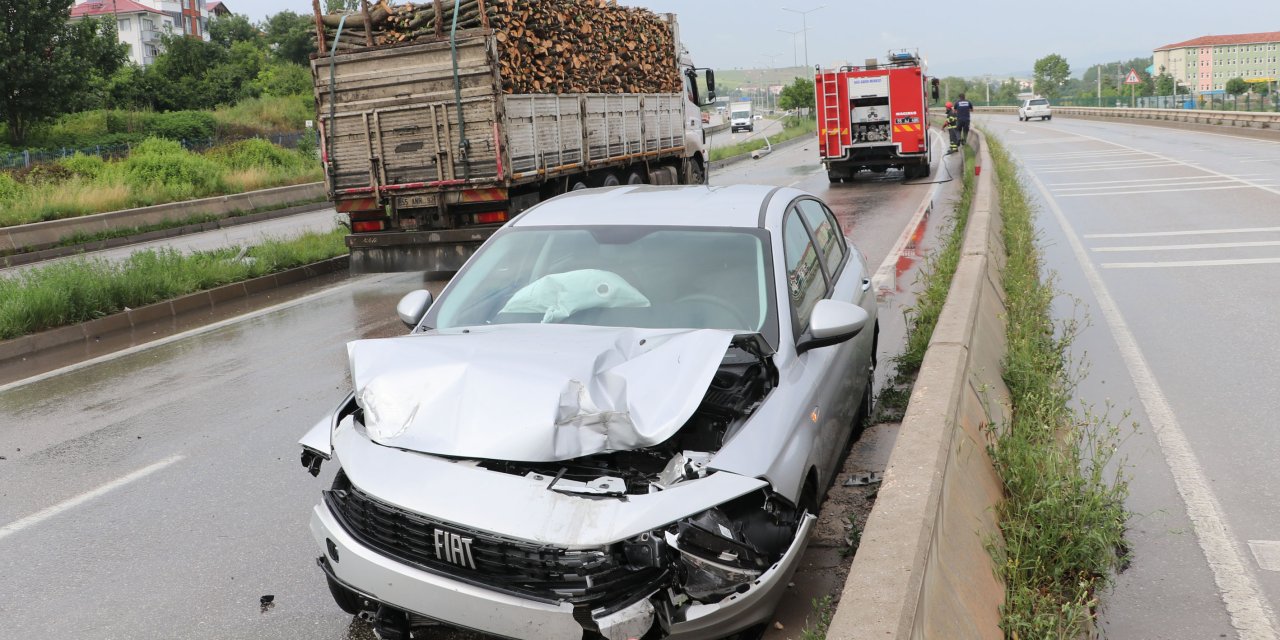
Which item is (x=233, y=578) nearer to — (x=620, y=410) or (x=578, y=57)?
(x=620, y=410)

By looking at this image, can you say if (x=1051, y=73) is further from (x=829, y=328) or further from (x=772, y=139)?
(x=829, y=328)

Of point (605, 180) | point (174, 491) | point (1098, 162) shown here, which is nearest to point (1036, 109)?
point (1098, 162)

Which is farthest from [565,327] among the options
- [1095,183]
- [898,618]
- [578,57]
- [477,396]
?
[1095,183]

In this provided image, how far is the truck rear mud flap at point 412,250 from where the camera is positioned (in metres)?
13.0

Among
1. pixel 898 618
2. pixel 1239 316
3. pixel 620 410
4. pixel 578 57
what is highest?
pixel 578 57

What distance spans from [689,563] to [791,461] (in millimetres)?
667

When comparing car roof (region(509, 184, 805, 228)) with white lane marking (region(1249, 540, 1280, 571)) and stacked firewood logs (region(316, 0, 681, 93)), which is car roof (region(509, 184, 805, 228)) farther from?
stacked firewood logs (region(316, 0, 681, 93))

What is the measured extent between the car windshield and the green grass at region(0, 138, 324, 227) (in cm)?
2008

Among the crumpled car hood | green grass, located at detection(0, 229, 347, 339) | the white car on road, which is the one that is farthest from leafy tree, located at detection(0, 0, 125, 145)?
the white car on road

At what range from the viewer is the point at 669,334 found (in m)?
4.38

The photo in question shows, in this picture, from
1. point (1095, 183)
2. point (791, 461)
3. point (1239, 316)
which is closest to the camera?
point (791, 461)

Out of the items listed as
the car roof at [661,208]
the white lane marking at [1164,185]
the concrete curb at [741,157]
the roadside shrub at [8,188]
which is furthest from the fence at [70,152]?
the car roof at [661,208]

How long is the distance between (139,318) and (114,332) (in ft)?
1.52

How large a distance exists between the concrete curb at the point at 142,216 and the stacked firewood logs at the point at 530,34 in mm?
9549
